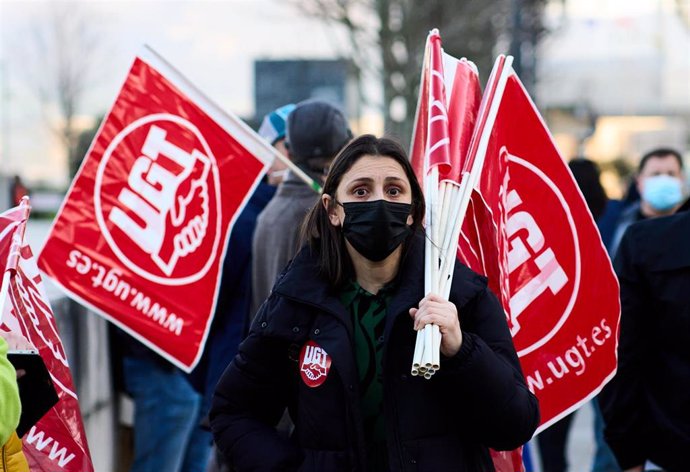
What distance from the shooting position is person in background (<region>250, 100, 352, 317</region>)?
193 inches

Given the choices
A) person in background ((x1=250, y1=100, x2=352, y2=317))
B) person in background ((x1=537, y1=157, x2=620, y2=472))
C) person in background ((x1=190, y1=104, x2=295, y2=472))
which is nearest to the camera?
person in background ((x1=250, y1=100, x2=352, y2=317))

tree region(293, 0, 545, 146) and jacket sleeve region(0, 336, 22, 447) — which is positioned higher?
tree region(293, 0, 545, 146)

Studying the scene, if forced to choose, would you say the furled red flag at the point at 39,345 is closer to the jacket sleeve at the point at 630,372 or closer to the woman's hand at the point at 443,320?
the woman's hand at the point at 443,320

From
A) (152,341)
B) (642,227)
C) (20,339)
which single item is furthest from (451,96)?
(152,341)

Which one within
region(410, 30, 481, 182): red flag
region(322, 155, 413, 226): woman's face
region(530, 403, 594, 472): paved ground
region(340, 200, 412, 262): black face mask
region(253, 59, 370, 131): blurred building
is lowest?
region(530, 403, 594, 472): paved ground

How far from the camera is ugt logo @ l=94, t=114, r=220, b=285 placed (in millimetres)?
5250

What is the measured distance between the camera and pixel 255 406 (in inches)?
130

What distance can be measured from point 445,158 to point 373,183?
372 mm

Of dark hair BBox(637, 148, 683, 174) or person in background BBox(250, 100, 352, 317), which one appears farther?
dark hair BBox(637, 148, 683, 174)

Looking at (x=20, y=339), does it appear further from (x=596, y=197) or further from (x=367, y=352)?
(x=596, y=197)

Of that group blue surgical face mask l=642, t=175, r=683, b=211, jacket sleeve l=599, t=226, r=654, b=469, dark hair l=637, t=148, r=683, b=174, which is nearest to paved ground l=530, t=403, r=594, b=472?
blue surgical face mask l=642, t=175, r=683, b=211

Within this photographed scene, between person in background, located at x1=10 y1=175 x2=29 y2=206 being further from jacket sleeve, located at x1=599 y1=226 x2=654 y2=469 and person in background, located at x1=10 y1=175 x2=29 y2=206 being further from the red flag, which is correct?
jacket sleeve, located at x1=599 y1=226 x2=654 y2=469

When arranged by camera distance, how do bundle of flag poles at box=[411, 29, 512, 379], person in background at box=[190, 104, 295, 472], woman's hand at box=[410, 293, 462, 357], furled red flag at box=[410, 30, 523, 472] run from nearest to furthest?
woman's hand at box=[410, 293, 462, 357] → bundle of flag poles at box=[411, 29, 512, 379] → furled red flag at box=[410, 30, 523, 472] → person in background at box=[190, 104, 295, 472]

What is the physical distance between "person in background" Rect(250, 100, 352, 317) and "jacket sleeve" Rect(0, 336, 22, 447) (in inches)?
70.3
